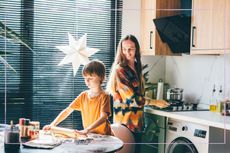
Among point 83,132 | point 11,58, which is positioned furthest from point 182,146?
point 11,58

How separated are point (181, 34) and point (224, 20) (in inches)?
8.1

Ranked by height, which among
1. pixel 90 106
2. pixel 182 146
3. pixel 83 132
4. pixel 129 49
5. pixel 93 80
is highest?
pixel 129 49

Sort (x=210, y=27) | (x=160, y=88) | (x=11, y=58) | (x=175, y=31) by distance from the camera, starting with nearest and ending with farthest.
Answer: (x=11, y=58) < (x=160, y=88) < (x=175, y=31) < (x=210, y=27)

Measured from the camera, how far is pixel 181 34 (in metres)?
1.93

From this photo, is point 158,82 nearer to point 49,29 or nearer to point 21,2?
point 49,29

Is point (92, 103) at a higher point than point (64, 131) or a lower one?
higher

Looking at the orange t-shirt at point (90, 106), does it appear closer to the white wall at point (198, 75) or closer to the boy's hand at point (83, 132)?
the boy's hand at point (83, 132)

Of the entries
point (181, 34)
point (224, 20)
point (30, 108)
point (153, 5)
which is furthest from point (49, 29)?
point (224, 20)

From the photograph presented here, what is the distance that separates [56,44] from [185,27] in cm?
60

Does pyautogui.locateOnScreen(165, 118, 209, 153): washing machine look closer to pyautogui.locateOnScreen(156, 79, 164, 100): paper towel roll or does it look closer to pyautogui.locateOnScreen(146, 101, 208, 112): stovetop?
pyautogui.locateOnScreen(146, 101, 208, 112): stovetop

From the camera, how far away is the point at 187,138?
2.05m

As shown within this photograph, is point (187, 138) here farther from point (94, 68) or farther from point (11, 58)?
point (11, 58)

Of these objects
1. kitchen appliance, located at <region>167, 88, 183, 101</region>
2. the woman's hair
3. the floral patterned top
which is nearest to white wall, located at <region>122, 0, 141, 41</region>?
the woman's hair

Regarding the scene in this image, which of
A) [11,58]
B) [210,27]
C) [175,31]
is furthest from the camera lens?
[210,27]
